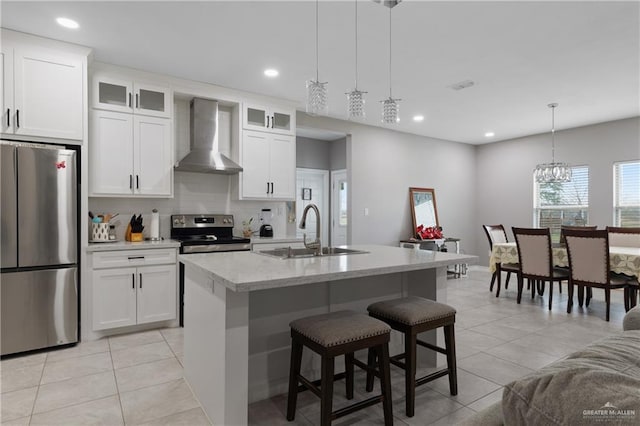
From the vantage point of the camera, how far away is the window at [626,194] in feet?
18.5

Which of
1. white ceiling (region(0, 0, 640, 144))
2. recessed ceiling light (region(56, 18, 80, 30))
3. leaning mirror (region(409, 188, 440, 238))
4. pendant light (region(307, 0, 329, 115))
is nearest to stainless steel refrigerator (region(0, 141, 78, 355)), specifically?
recessed ceiling light (region(56, 18, 80, 30))

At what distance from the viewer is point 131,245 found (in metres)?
3.52

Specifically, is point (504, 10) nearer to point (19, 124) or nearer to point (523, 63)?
point (523, 63)

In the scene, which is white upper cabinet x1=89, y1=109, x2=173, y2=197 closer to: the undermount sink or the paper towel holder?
the paper towel holder

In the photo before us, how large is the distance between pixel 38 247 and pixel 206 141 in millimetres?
1936

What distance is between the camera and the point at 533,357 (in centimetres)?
297

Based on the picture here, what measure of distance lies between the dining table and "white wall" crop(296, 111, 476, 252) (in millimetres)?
1881

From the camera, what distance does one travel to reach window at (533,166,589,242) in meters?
6.28

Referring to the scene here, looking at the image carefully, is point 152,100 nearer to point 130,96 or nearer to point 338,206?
point 130,96

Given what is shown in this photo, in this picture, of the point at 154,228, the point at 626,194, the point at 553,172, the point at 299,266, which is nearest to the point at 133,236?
the point at 154,228

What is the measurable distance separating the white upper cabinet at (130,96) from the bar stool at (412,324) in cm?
314

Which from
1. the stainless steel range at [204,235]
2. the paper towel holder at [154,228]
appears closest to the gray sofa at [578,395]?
the stainless steel range at [204,235]

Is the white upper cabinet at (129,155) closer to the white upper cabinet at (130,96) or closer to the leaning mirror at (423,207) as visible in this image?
the white upper cabinet at (130,96)

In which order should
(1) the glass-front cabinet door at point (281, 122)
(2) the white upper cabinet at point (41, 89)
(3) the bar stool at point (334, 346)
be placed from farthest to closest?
(1) the glass-front cabinet door at point (281, 122)
(2) the white upper cabinet at point (41, 89)
(3) the bar stool at point (334, 346)
